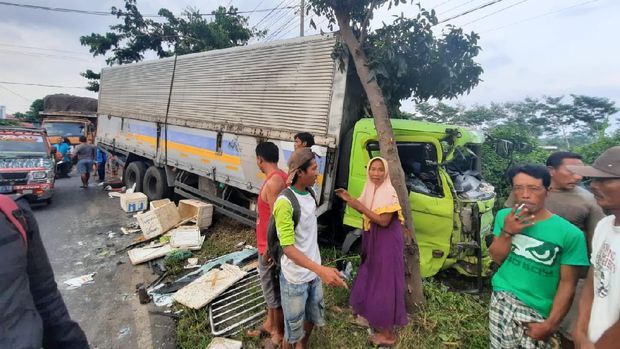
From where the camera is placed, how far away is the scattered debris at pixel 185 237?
4926 mm

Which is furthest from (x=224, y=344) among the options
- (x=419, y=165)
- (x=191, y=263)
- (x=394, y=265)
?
(x=419, y=165)

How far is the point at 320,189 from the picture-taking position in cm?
404

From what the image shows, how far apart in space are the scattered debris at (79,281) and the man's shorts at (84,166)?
6420 millimetres

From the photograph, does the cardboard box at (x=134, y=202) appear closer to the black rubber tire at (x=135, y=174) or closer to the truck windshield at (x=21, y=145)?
the black rubber tire at (x=135, y=174)

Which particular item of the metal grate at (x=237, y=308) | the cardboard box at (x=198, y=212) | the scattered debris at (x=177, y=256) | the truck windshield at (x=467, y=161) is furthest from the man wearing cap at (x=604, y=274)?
the cardboard box at (x=198, y=212)

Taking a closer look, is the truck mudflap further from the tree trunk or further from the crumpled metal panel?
the crumpled metal panel

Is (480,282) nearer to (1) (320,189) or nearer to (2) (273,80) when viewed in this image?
(1) (320,189)

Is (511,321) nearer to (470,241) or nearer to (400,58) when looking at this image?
(470,241)

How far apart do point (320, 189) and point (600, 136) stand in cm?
829

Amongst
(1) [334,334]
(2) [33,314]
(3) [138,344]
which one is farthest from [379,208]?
(3) [138,344]

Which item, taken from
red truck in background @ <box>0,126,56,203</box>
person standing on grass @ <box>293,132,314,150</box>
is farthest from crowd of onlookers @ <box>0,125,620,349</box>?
red truck in background @ <box>0,126,56,203</box>

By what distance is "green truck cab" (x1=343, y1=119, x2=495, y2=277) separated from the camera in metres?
3.44

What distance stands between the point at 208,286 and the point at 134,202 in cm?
432

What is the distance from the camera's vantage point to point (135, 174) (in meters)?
8.07
